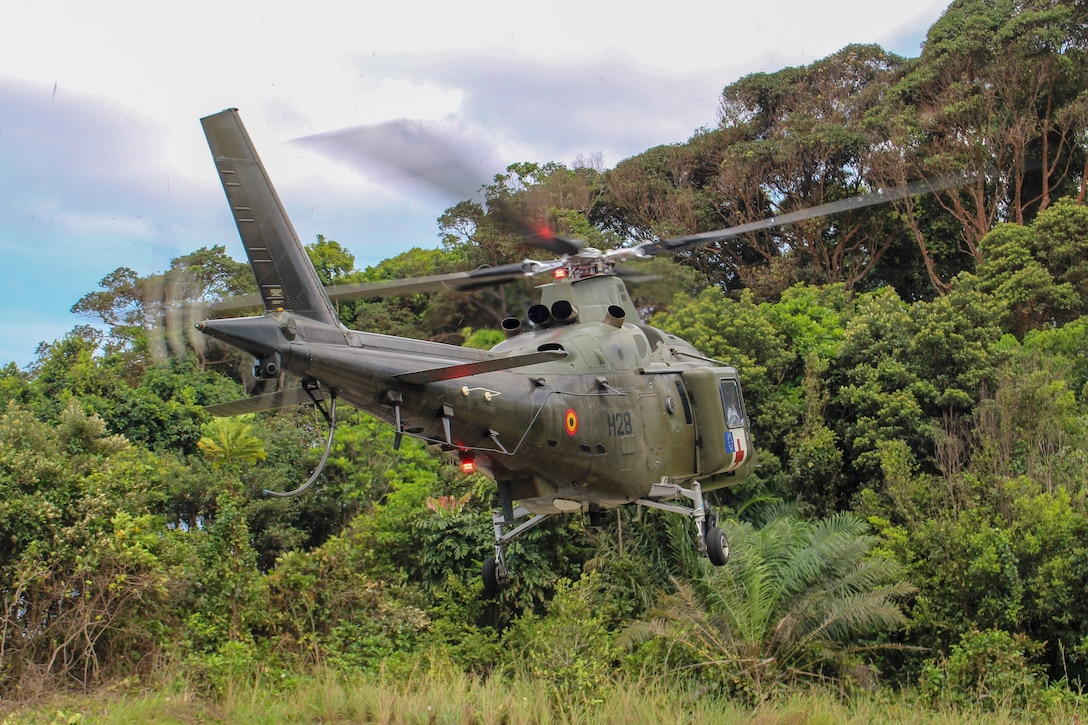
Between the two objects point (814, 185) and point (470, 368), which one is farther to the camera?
point (814, 185)

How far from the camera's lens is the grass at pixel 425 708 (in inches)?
351

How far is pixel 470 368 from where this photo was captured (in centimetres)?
727

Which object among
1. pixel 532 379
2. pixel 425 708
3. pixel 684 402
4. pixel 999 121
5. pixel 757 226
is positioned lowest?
pixel 425 708

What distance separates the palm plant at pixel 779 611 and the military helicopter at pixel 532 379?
2.33 m

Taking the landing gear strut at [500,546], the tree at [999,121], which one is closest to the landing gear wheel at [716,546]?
the landing gear strut at [500,546]

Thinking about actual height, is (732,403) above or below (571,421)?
below

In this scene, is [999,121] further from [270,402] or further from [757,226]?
[270,402]

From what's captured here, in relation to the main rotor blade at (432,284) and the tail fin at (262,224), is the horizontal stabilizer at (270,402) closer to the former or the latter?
the tail fin at (262,224)

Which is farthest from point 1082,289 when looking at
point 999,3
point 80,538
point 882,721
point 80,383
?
point 80,383

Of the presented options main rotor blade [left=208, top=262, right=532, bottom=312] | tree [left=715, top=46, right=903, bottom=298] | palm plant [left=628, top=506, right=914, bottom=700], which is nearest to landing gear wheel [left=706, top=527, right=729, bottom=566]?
palm plant [left=628, top=506, right=914, bottom=700]

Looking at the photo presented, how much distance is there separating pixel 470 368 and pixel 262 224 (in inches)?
78.6

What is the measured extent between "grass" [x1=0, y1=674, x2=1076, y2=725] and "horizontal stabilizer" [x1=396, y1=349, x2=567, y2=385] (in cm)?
345

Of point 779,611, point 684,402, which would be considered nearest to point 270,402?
point 684,402

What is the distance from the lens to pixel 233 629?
12.2m
